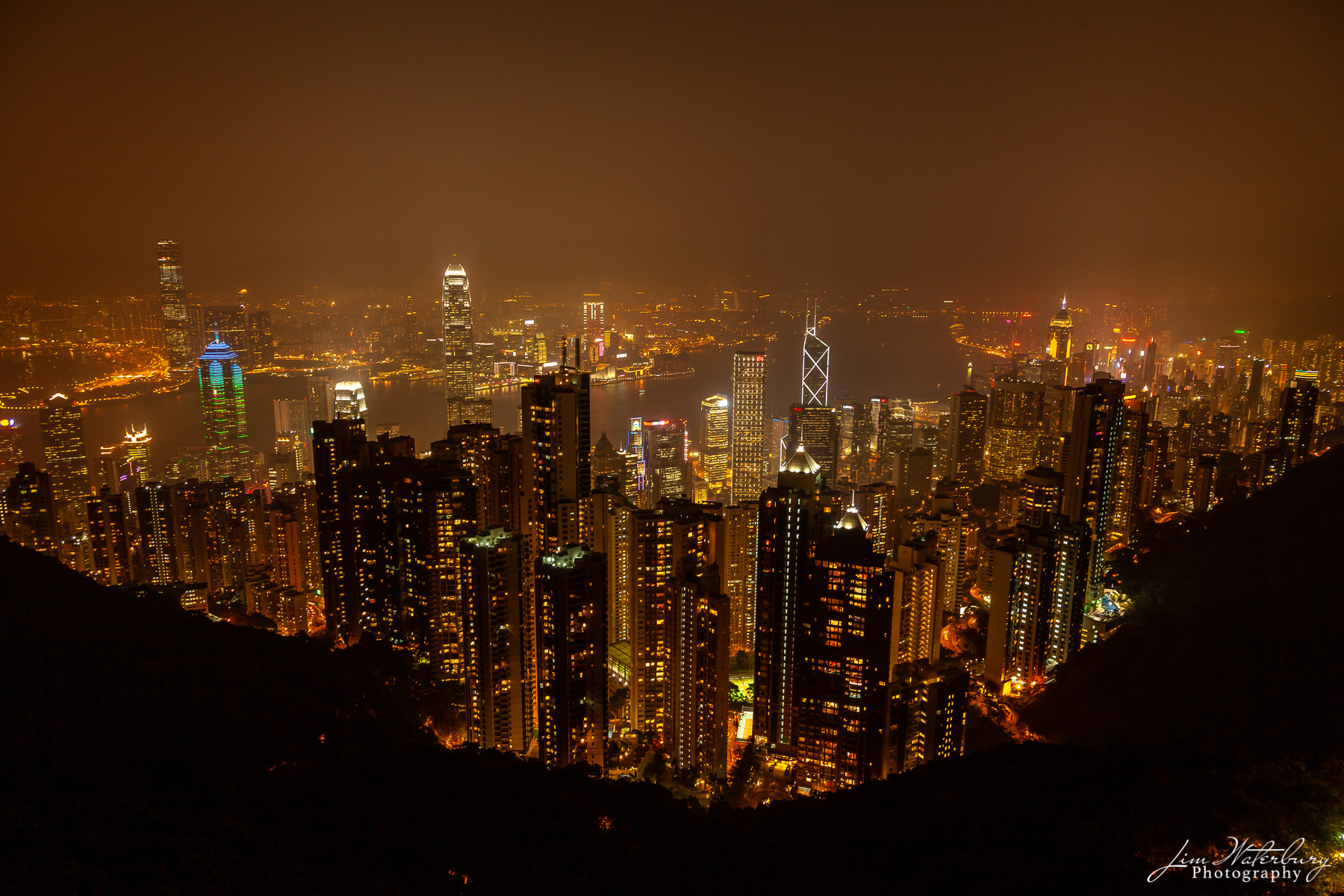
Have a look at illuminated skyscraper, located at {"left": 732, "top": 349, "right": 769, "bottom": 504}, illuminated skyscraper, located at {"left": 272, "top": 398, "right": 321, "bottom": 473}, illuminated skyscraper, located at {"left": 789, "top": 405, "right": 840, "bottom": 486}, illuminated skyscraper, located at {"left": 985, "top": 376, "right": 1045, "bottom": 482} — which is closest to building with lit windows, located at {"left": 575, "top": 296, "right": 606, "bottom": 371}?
illuminated skyscraper, located at {"left": 732, "top": 349, "right": 769, "bottom": 504}

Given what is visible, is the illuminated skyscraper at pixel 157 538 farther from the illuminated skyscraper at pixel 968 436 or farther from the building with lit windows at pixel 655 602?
the illuminated skyscraper at pixel 968 436

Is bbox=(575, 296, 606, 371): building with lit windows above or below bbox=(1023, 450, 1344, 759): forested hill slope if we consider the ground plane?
above

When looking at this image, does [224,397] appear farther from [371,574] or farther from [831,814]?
[831,814]

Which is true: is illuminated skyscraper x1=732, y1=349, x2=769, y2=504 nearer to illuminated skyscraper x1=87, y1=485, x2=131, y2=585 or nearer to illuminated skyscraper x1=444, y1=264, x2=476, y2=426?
illuminated skyscraper x1=444, y1=264, x2=476, y2=426

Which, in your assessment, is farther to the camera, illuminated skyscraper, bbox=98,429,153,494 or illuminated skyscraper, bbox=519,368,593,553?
illuminated skyscraper, bbox=98,429,153,494

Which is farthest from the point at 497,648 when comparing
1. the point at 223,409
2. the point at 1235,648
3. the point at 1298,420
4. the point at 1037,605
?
the point at 1298,420

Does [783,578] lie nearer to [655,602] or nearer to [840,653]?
[840,653]

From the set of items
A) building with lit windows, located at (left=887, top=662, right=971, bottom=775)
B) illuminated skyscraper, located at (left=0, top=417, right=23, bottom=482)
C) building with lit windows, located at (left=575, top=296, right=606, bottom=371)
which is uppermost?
building with lit windows, located at (left=575, top=296, right=606, bottom=371)
